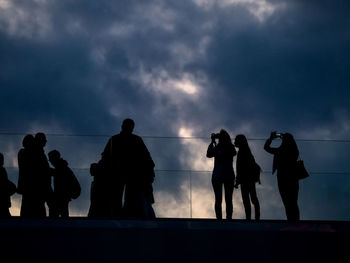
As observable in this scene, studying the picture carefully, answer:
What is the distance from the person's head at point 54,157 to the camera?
7.16m

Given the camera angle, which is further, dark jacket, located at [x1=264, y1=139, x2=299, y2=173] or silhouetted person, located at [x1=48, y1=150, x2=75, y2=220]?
dark jacket, located at [x1=264, y1=139, x2=299, y2=173]

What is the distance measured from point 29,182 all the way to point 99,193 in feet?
3.41

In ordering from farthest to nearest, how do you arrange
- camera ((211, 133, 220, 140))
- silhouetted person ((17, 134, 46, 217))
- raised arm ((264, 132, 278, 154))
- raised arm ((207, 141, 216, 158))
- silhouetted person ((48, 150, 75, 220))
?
1. camera ((211, 133, 220, 140))
2. raised arm ((207, 141, 216, 158))
3. raised arm ((264, 132, 278, 154))
4. silhouetted person ((48, 150, 75, 220))
5. silhouetted person ((17, 134, 46, 217))

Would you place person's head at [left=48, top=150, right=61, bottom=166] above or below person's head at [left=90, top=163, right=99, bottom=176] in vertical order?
above

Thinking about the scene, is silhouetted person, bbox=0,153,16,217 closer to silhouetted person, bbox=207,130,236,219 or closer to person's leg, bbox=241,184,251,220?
silhouetted person, bbox=207,130,236,219

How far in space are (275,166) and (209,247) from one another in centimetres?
238

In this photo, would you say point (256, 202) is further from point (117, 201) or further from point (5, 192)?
point (5, 192)

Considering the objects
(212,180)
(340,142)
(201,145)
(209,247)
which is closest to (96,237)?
(209,247)

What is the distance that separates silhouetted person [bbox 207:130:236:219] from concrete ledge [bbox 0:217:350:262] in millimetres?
1452

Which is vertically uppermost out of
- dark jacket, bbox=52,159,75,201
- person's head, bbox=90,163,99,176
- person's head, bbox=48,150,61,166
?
person's head, bbox=48,150,61,166

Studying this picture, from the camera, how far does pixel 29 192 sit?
6426mm

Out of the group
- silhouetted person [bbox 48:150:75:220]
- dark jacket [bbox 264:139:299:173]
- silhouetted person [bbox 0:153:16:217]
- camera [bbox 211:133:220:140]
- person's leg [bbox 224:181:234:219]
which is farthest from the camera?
camera [bbox 211:133:220:140]

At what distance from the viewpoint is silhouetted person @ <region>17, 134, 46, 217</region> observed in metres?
6.38

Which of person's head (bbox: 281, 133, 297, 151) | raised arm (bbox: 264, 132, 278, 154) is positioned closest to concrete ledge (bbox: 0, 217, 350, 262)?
person's head (bbox: 281, 133, 297, 151)
